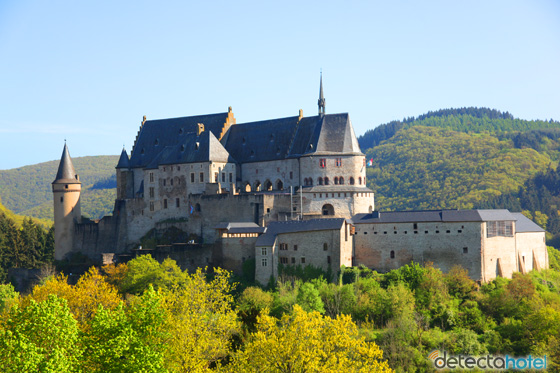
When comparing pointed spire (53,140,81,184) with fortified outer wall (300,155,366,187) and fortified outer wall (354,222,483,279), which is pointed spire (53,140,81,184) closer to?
fortified outer wall (300,155,366,187)

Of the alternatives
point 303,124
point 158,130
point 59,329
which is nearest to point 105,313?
point 59,329

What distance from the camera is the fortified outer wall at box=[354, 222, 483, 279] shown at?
209ft

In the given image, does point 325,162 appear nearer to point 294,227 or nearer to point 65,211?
point 294,227

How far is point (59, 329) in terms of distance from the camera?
39.3m

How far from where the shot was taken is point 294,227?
217 feet

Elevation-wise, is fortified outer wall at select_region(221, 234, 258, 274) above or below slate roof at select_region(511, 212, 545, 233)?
below

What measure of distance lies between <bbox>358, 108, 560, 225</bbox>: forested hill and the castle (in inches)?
2416

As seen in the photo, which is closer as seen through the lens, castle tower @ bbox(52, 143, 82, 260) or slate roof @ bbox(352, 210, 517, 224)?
slate roof @ bbox(352, 210, 517, 224)

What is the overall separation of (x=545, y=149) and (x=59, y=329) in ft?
511

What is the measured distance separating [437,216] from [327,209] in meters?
11.4

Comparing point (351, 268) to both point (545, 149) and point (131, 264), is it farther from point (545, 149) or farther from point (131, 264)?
point (545, 149)

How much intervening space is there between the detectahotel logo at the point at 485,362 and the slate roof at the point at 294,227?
1297cm

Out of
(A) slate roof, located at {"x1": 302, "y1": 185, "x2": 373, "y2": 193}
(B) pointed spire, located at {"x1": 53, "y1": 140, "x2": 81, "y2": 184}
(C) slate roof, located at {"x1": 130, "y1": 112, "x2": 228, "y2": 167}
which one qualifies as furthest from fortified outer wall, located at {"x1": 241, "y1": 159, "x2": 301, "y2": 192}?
(B) pointed spire, located at {"x1": 53, "y1": 140, "x2": 81, "y2": 184}

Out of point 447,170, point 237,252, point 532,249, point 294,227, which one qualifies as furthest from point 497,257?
point 447,170
